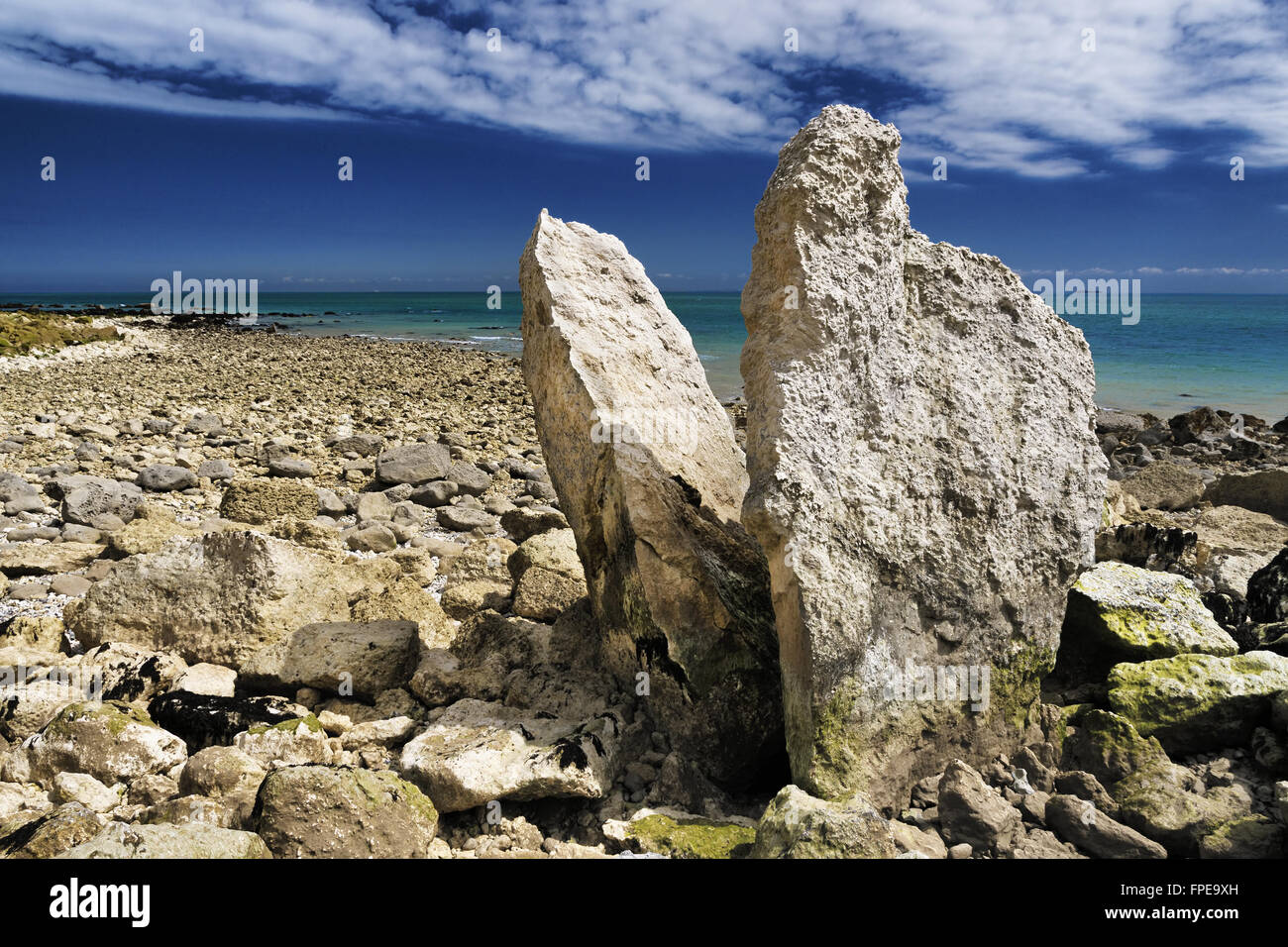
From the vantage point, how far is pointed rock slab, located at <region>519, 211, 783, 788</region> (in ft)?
14.4

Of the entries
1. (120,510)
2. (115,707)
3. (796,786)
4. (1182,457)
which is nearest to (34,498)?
(120,510)

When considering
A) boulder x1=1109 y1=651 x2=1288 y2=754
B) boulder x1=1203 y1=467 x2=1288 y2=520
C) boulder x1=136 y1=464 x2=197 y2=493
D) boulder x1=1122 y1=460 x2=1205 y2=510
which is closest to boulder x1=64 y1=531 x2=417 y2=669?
boulder x1=136 y1=464 x2=197 y2=493

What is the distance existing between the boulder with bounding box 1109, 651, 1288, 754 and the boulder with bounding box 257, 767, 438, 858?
3.67 meters

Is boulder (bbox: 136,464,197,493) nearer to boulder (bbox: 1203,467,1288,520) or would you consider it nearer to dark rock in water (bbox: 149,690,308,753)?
dark rock in water (bbox: 149,690,308,753)

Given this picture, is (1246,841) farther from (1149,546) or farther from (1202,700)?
(1149,546)

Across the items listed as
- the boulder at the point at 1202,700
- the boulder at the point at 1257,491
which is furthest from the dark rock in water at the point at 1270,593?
the boulder at the point at 1257,491

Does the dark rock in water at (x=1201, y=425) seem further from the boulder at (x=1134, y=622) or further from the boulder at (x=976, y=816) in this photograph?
the boulder at (x=976, y=816)

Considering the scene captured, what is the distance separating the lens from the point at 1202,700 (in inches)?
165

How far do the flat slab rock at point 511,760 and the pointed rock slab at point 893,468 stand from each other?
98 cm

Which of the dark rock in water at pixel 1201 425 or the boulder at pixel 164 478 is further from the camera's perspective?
the dark rock in water at pixel 1201 425

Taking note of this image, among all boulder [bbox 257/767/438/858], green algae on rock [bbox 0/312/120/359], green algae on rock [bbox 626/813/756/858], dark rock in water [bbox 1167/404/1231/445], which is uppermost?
green algae on rock [bbox 0/312/120/359]

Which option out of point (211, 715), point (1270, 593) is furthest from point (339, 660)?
point (1270, 593)

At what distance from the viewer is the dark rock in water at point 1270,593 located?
5.27 meters
